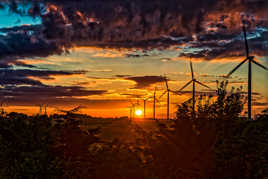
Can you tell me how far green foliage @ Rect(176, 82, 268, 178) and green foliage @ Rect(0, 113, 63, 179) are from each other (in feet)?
17.8

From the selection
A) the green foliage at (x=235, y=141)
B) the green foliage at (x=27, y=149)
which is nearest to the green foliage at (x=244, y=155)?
the green foliage at (x=235, y=141)

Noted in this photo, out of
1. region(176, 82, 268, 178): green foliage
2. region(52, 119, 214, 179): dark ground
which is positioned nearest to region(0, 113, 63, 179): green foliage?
region(52, 119, 214, 179): dark ground

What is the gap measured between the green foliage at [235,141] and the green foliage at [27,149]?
A: 5.42 meters

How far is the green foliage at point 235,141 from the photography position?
11.1 meters

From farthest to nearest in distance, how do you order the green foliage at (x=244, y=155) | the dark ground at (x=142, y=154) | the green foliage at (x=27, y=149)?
the green foliage at (x=27, y=149) → the dark ground at (x=142, y=154) → the green foliage at (x=244, y=155)

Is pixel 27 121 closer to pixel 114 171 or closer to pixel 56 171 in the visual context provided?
pixel 56 171

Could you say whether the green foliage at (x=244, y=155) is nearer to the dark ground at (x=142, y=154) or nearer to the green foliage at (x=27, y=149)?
the dark ground at (x=142, y=154)

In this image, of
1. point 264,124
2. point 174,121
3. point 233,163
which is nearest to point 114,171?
point 174,121

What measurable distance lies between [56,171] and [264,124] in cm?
784

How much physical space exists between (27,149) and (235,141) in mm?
8541

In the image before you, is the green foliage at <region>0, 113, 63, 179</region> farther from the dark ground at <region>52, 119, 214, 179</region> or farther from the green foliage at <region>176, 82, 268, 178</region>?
the green foliage at <region>176, 82, 268, 178</region>

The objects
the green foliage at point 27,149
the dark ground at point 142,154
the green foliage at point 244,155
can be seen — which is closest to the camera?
the green foliage at point 244,155

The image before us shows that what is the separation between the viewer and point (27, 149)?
14492 millimetres

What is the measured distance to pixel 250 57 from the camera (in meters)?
35.7
